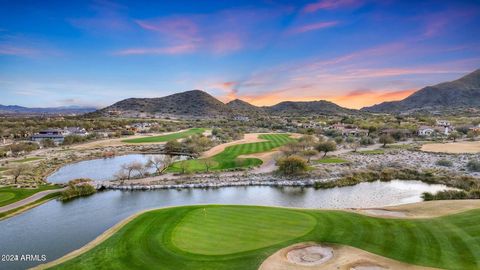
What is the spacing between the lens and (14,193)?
1374 inches

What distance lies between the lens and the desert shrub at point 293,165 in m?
44.2

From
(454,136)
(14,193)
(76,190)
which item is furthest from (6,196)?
(454,136)

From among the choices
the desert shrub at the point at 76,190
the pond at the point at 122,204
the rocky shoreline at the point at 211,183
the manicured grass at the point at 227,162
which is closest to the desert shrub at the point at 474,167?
the pond at the point at 122,204

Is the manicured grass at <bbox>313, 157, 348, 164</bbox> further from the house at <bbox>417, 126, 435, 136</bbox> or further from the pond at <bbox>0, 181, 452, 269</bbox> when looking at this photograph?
the house at <bbox>417, 126, 435, 136</bbox>

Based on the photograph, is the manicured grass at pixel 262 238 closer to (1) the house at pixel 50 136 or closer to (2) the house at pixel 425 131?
(2) the house at pixel 425 131

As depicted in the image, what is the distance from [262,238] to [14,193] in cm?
3197

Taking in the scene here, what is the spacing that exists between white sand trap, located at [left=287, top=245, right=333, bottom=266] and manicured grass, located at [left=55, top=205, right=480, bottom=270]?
1061 millimetres

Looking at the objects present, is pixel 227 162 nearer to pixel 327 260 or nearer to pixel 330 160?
pixel 330 160

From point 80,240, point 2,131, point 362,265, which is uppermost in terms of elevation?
point 2,131

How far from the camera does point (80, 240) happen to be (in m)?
23.9

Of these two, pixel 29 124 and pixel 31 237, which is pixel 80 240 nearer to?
pixel 31 237

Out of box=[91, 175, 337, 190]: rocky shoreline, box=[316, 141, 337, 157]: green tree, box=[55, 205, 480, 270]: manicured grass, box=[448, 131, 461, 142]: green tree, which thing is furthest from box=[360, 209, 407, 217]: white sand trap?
box=[448, 131, 461, 142]: green tree

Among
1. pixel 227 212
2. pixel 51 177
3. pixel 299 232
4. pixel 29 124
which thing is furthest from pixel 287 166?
pixel 29 124

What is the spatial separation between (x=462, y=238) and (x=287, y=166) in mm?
27762
